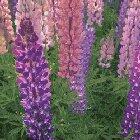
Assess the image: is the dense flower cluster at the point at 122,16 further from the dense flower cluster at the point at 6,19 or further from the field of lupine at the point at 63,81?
the dense flower cluster at the point at 6,19

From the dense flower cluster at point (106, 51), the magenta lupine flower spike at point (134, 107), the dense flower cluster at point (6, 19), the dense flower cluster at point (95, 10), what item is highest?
the dense flower cluster at point (95, 10)

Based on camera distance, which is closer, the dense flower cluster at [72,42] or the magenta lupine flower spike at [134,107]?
the magenta lupine flower spike at [134,107]

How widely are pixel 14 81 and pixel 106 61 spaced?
1610 millimetres

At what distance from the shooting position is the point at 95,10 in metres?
7.93

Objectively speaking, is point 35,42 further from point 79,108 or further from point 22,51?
point 79,108

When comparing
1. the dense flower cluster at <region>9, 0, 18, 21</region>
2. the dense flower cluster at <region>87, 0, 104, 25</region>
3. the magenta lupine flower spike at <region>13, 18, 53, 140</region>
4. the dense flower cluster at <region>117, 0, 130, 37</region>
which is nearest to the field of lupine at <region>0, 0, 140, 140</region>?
the magenta lupine flower spike at <region>13, 18, 53, 140</region>

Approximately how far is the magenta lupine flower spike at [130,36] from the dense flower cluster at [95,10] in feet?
5.24

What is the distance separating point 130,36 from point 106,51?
78 cm

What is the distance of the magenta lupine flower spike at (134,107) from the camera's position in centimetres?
480

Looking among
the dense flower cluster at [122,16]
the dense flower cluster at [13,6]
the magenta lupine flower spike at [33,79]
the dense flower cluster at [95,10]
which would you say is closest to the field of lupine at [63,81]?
the magenta lupine flower spike at [33,79]

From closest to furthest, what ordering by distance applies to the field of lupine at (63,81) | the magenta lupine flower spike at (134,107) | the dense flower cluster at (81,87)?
the field of lupine at (63,81)
the magenta lupine flower spike at (134,107)
the dense flower cluster at (81,87)

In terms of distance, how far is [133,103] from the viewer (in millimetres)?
4879

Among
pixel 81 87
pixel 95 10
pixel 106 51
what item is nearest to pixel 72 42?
pixel 81 87

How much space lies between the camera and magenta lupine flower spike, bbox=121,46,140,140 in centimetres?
480
